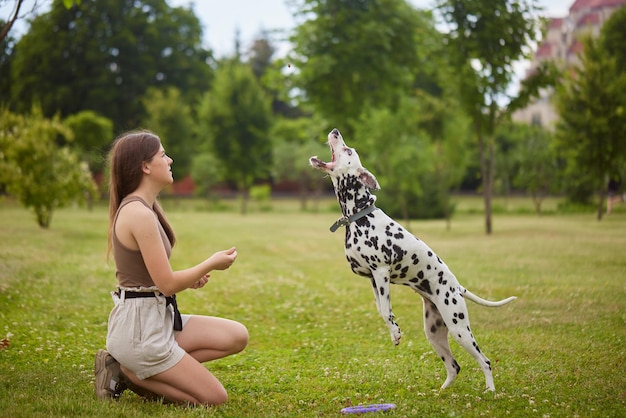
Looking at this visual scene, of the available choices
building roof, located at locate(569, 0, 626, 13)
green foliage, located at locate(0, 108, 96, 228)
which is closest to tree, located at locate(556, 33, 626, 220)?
building roof, located at locate(569, 0, 626, 13)

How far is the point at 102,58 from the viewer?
5456cm

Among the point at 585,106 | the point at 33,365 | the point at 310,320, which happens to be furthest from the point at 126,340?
the point at 585,106

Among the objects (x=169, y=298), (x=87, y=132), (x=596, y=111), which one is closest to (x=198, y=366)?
(x=169, y=298)

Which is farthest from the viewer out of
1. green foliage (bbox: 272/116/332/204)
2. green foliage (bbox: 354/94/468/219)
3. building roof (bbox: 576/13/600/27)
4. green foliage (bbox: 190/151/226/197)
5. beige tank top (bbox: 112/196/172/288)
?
green foliage (bbox: 190/151/226/197)

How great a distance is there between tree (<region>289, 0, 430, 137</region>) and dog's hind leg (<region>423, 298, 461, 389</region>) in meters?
17.3

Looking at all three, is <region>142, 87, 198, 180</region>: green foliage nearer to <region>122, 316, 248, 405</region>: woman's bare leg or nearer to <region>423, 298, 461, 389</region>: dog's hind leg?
<region>122, 316, 248, 405</region>: woman's bare leg

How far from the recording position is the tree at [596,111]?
83.5 ft

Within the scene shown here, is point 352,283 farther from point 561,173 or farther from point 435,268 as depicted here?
point 561,173

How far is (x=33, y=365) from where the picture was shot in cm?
642

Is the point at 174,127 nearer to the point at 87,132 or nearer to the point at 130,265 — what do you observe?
the point at 87,132

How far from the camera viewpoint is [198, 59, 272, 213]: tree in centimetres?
4312

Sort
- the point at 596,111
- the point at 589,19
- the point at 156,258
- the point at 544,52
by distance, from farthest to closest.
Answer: the point at 589,19, the point at 596,111, the point at 544,52, the point at 156,258

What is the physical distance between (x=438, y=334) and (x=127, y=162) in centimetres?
302

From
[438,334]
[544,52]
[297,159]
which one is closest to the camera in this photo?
[438,334]
